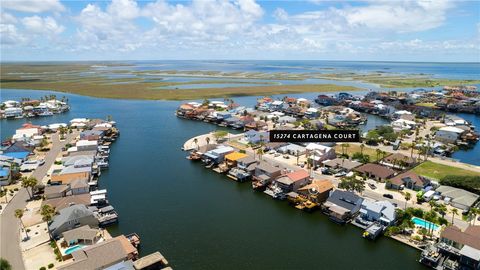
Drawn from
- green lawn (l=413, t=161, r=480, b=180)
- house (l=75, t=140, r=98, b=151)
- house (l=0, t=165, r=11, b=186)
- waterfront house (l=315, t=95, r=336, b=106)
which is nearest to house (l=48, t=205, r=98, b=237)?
house (l=0, t=165, r=11, b=186)

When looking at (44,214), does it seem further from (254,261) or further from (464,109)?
(464,109)

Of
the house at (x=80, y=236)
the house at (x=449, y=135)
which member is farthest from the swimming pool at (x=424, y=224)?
the house at (x=449, y=135)

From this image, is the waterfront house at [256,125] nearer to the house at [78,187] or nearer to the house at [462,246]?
the house at [78,187]

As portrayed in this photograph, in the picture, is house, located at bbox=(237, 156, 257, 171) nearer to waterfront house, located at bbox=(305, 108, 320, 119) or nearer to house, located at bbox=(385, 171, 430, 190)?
house, located at bbox=(385, 171, 430, 190)

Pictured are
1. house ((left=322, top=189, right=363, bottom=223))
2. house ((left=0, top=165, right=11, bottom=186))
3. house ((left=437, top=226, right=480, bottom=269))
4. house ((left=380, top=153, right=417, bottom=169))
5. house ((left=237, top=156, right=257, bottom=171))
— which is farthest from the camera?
house ((left=380, top=153, right=417, bottom=169))

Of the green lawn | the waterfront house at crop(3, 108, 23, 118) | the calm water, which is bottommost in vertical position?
the calm water
